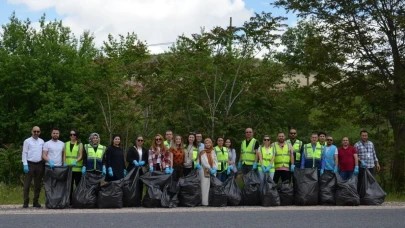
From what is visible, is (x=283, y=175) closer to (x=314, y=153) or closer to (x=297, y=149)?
(x=297, y=149)

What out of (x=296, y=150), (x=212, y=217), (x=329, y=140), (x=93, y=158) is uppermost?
(x=329, y=140)

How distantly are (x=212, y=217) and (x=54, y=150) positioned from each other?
408 cm

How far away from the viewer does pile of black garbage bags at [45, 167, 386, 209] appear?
1267cm

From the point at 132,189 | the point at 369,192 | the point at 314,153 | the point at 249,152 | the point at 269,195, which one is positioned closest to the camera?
the point at 132,189

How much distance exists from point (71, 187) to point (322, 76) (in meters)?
8.70

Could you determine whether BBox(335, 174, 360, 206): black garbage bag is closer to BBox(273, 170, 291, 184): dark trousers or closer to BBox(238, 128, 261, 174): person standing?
BBox(273, 170, 291, 184): dark trousers

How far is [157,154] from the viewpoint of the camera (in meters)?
13.4

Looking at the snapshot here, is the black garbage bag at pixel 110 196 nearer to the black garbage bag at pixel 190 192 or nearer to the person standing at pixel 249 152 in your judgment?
the black garbage bag at pixel 190 192

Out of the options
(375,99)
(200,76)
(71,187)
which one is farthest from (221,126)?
(71,187)

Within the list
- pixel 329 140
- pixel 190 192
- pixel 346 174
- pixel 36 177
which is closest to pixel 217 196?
pixel 190 192

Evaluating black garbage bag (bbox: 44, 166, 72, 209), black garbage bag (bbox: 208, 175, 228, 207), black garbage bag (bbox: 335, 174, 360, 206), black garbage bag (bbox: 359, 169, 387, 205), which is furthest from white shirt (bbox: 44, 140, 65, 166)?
black garbage bag (bbox: 359, 169, 387, 205)

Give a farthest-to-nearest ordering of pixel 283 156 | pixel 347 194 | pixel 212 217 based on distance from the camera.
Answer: pixel 283 156, pixel 347 194, pixel 212 217

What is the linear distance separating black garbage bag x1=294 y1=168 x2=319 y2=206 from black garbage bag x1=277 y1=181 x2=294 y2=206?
0.13 m

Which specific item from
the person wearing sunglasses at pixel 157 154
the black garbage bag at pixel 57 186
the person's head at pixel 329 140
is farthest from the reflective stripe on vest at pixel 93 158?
the person's head at pixel 329 140
